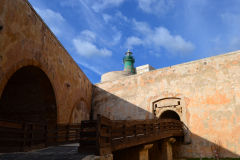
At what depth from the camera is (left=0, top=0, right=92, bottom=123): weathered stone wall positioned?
542 centimetres

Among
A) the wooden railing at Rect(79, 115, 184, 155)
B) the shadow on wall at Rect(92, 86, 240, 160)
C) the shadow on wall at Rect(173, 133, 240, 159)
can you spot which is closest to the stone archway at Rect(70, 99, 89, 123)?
the shadow on wall at Rect(92, 86, 240, 160)

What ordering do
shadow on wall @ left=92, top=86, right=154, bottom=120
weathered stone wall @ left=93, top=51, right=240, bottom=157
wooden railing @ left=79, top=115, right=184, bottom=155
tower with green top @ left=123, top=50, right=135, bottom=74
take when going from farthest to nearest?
1. tower with green top @ left=123, top=50, right=135, bottom=74
2. shadow on wall @ left=92, top=86, right=154, bottom=120
3. weathered stone wall @ left=93, top=51, right=240, bottom=157
4. wooden railing @ left=79, top=115, right=184, bottom=155

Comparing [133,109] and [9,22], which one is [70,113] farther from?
[9,22]

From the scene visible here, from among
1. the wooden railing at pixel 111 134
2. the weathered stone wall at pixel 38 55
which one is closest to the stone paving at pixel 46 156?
the wooden railing at pixel 111 134

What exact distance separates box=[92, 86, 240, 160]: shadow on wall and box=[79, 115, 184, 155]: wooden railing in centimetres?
74

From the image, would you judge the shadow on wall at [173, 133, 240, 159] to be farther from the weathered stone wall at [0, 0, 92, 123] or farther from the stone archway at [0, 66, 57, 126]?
the stone archway at [0, 66, 57, 126]

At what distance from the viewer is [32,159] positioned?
364 cm

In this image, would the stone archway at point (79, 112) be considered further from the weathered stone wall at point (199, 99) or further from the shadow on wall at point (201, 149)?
the shadow on wall at point (201, 149)

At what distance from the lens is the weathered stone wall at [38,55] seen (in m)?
5.42

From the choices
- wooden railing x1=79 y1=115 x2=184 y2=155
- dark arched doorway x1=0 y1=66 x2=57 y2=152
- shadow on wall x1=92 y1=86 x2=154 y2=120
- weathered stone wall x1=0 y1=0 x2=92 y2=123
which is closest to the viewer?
wooden railing x1=79 y1=115 x2=184 y2=155

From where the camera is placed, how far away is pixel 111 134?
467 centimetres

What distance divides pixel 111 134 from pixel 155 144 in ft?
19.1

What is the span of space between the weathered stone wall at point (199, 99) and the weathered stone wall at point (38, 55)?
3634 mm

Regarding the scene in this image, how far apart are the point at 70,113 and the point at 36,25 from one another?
473 centimetres
